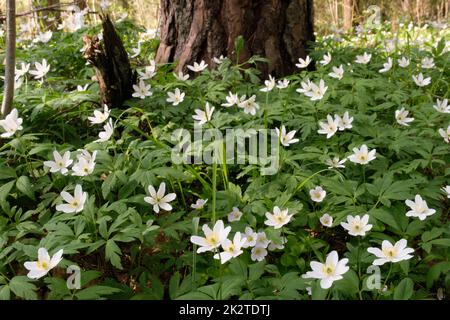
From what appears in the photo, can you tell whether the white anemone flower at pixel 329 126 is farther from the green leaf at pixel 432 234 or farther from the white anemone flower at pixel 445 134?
the green leaf at pixel 432 234

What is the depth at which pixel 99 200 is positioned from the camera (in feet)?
7.07

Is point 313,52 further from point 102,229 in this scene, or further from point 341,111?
point 102,229

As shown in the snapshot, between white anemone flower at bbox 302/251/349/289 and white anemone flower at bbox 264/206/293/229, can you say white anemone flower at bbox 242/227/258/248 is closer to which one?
white anemone flower at bbox 264/206/293/229

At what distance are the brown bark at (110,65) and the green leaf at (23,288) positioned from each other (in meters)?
1.40

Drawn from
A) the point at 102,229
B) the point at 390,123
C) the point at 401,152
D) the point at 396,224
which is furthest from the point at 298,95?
the point at 102,229

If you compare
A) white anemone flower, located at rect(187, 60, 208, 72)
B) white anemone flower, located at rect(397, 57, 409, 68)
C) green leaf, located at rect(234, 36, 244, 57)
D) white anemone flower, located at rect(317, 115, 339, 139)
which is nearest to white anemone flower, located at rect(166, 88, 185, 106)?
white anemone flower, located at rect(187, 60, 208, 72)

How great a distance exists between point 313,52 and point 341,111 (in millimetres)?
1029

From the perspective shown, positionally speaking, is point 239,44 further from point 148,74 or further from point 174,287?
point 174,287

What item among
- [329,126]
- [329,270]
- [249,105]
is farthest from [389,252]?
[249,105]

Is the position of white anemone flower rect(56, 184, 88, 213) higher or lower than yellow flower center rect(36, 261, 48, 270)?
higher

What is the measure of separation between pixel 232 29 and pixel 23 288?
2.35m

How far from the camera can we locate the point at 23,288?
154cm

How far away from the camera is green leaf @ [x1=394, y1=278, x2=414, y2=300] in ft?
5.08

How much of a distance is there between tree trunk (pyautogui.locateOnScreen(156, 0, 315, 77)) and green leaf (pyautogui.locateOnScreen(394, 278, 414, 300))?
2.13 metres
